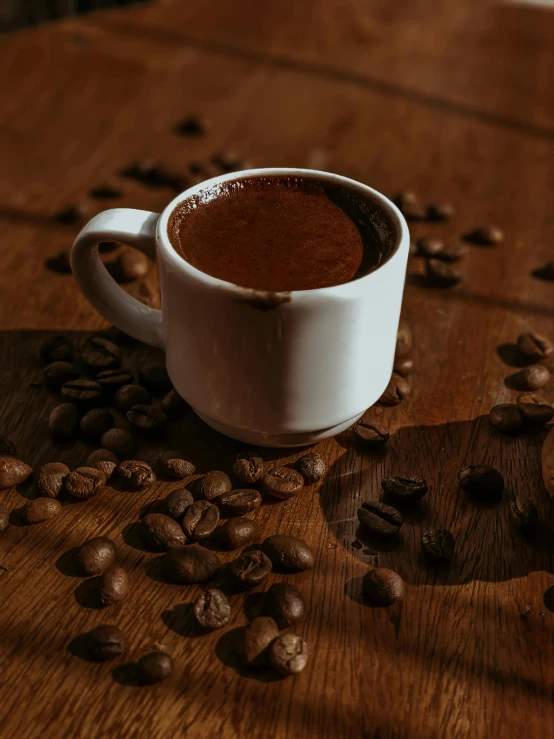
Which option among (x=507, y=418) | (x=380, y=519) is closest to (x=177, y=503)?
(x=380, y=519)

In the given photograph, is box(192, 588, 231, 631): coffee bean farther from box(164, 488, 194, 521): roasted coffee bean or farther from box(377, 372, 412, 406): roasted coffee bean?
box(377, 372, 412, 406): roasted coffee bean

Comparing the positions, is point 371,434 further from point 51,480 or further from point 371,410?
point 51,480

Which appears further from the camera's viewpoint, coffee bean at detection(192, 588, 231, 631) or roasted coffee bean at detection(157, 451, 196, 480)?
roasted coffee bean at detection(157, 451, 196, 480)

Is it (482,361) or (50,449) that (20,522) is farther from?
(482,361)

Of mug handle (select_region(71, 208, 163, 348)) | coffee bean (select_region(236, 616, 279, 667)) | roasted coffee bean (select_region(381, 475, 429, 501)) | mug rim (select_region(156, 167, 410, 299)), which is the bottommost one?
roasted coffee bean (select_region(381, 475, 429, 501))

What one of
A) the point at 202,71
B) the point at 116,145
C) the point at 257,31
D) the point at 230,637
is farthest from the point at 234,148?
the point at 230,637

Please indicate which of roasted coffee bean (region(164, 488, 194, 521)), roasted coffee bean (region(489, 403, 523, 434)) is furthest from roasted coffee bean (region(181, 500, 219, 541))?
roasted coffee bean (region(489, 403, 523, 434))
